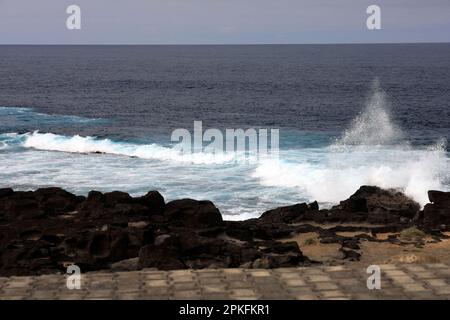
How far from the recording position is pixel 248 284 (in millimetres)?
11445

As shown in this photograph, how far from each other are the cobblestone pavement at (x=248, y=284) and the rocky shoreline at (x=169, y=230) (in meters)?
1.68

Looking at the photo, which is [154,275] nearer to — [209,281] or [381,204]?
[209,281]

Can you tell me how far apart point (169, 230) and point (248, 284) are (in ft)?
22.0

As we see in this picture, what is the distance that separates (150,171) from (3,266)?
1943 centimetres

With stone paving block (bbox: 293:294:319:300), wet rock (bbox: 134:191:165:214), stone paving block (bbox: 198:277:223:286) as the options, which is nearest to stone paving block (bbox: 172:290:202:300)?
stone paving block (bbox: 198:277:223:286)

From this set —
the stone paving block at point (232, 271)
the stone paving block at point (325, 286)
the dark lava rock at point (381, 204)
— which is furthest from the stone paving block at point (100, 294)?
the dark lava rock at point (381, 204)

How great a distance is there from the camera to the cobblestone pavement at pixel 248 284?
10.9 meters

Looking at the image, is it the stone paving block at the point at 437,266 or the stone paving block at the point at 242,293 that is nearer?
the stone paving block at the point at 242,293

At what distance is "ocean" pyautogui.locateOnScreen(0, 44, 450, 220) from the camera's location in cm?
3014

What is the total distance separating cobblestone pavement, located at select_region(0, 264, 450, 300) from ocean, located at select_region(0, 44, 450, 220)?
1221 centimetres

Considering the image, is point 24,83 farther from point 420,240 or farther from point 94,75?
point 420,240

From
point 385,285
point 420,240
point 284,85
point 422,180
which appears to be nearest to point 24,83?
point 284,85

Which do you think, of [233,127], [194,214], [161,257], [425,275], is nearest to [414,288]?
[425,275]

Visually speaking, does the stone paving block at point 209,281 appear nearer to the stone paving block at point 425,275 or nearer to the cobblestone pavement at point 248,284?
the cobblestone pavement at point 248,284
